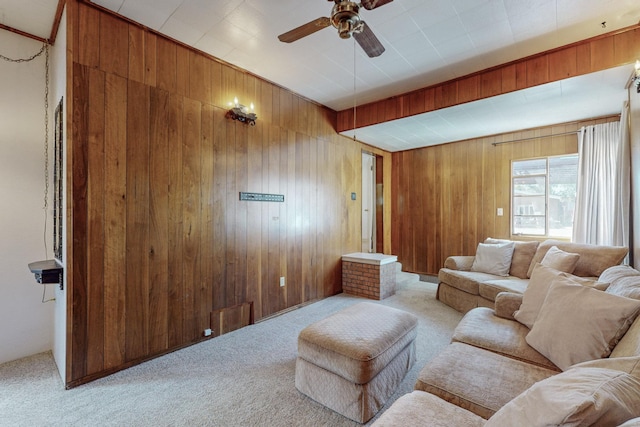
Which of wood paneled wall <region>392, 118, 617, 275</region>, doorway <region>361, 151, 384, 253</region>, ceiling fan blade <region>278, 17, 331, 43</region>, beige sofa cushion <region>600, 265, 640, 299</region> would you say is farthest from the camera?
doorway <region>361, 151, 384, 253</region>

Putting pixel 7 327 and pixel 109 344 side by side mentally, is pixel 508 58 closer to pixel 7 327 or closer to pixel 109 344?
pixel 109 344

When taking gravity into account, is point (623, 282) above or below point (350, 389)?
above

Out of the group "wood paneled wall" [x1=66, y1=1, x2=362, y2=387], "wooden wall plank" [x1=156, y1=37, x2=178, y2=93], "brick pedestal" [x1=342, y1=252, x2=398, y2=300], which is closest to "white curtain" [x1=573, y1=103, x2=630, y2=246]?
"brick pedestal" [x1=342, y1=252, x2=398, y2=300]

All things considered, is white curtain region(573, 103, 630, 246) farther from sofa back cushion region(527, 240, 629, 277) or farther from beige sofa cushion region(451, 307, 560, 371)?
beige sofa cushion region(451, 307, 560, 371)

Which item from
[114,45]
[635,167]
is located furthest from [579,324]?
[114,45]

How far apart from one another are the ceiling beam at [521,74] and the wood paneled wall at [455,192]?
1.95 metres

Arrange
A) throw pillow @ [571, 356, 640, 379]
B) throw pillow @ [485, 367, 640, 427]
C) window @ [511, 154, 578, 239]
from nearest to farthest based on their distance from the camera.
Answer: throw pillow @ [485, 367, 640, 427]
throw pillow @ [571, 356, 640, 379]
window @ [511, 154, 578, 239]

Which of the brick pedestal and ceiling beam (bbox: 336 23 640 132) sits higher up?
ceiling beam (bbox: 336 23 640 132)

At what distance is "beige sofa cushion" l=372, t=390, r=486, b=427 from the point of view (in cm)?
113

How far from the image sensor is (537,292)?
205 centimetres

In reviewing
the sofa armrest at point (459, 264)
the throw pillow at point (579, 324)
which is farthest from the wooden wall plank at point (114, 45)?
the sofa armrest at point (459, 264)

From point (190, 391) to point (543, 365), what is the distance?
7.41 feet

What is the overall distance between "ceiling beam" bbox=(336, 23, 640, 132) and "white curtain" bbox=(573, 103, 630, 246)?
1.58m

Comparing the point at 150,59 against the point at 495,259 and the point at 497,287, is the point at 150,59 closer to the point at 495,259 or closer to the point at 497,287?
the point at 497,287
